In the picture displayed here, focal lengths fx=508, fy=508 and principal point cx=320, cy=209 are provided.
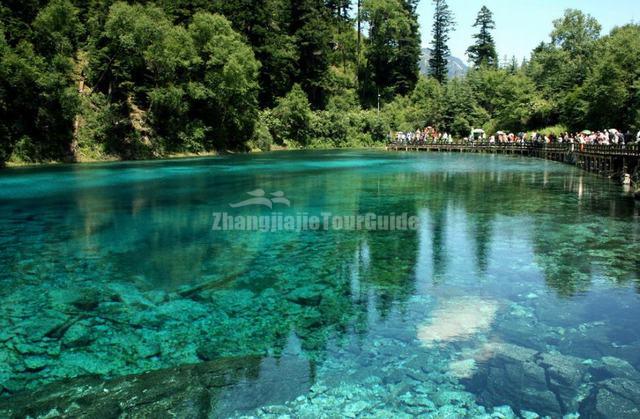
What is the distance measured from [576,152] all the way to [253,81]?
3547 cm

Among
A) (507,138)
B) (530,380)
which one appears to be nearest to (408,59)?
(507,138)

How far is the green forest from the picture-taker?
135ft

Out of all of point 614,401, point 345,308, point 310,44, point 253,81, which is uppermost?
point 310,44

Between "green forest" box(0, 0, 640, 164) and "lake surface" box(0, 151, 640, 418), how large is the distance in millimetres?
26833

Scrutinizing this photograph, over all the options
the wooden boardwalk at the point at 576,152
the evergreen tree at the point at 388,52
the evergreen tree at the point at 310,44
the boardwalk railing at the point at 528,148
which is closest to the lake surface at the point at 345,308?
the wooden boardwalk at the point at 576,152

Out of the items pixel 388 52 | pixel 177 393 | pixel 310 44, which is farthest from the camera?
pixel 388 52

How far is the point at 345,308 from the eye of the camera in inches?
348

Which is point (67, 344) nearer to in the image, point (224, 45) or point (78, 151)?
point (78, 151)

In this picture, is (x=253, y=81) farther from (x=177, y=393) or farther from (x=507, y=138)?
(x=177, y=393)

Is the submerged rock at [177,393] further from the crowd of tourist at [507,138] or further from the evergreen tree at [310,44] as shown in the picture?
the evergreen tree at [310,44]

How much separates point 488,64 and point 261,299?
340 feet

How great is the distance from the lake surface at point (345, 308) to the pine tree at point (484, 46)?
302 ft

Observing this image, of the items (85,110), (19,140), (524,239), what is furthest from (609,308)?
(85,110)

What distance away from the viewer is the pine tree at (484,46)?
102 m
